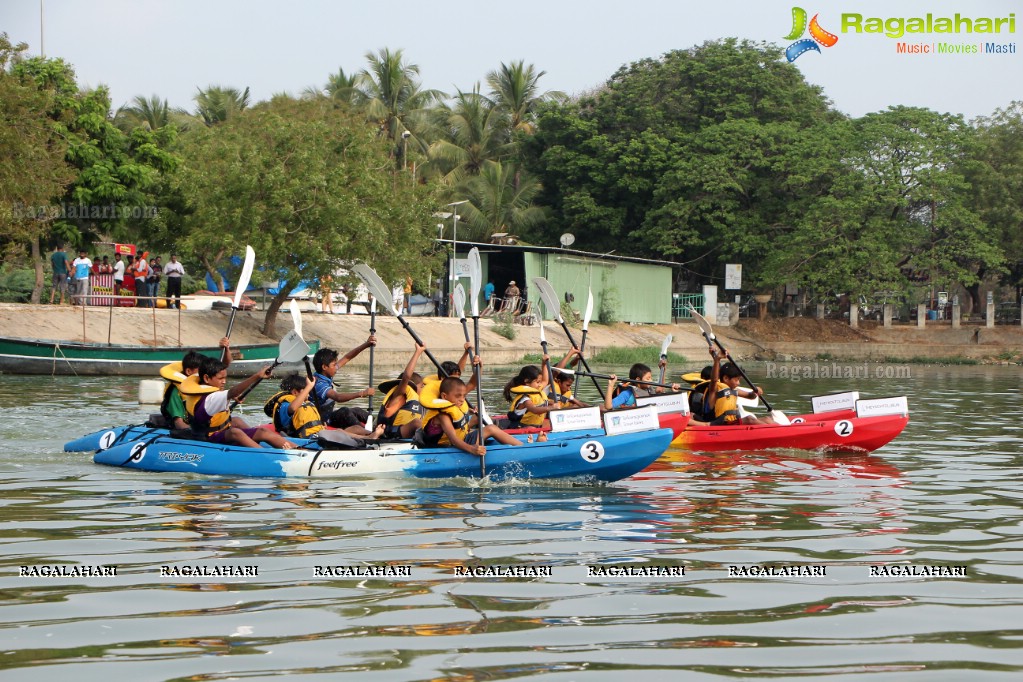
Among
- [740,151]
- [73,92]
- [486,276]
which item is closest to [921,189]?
[740,151]

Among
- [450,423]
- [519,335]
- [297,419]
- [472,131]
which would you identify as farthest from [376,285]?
[472,131]

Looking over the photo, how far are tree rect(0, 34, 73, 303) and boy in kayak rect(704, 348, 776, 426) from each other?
53.9 ft

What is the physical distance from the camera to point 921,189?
40.7 metres

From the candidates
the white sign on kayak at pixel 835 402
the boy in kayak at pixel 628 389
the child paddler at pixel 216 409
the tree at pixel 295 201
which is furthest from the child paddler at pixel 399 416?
the tree at pixel 295 201

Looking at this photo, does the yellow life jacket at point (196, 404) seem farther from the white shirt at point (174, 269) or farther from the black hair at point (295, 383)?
the white shirt at point (174, 269)

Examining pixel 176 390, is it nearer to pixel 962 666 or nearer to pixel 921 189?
pixel 962 666

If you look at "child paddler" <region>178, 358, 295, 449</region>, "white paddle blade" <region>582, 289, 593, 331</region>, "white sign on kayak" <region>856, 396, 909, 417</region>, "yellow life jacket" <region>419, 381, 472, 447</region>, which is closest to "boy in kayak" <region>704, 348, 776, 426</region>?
"white sign on kayak" <region>856, 396, 909, 417</region>

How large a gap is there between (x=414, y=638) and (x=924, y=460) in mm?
9745

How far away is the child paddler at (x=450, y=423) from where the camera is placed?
1066 centimetres

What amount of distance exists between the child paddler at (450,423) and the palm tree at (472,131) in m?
38.7

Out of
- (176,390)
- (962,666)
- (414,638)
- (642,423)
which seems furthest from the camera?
(176,390)

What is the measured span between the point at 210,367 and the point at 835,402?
800 centimetres

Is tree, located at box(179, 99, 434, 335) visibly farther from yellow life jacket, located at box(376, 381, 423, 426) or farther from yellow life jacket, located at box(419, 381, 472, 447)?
yellow life jacket, located at box(419, 381, 472, 447)

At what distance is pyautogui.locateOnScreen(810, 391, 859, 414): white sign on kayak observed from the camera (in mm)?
14473
